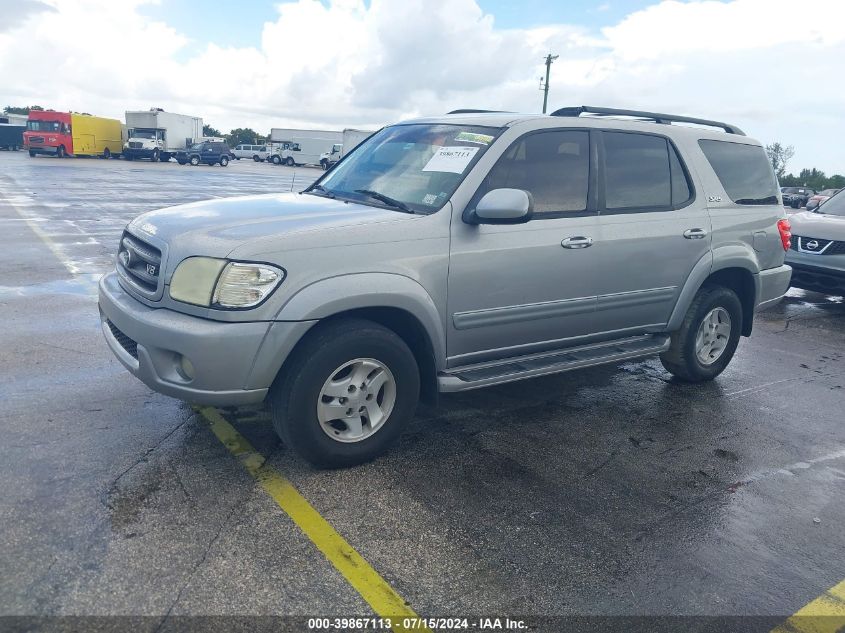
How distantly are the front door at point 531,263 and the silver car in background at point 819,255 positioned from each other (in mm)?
5358

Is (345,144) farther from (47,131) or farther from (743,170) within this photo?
(743,170)

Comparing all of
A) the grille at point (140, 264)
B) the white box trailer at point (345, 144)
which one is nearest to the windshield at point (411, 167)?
the grille at point (140, 264)

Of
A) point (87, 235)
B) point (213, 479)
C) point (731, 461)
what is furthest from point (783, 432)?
point (87, 235)

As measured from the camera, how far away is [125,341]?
12.1 feet

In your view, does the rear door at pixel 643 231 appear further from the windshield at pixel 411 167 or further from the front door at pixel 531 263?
the windshield at pixel 411 167

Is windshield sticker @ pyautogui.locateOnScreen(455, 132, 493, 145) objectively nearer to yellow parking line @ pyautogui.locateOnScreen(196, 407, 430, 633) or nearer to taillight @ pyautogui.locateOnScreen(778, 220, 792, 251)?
yellow parking line @ pyautogui.locateOnScreen(196, 407, 430, 633)

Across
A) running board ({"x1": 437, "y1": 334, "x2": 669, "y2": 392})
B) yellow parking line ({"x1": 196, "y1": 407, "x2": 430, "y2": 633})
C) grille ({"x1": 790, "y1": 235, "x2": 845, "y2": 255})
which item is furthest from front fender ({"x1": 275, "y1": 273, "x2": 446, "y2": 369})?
grille ({"x1": 790, "y1": 235, "x2": 845, "y2": 255})

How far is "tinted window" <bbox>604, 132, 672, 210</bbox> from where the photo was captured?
459cm

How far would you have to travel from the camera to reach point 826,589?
2926 millimetres

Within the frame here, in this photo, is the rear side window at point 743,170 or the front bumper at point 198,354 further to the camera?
the rear side window at point 743,170

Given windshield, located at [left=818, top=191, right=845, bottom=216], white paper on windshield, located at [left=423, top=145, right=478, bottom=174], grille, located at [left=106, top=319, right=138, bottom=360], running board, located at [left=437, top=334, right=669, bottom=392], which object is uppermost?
white paper on windshield, located at [left=423, top=145, right=478, bottom=174]

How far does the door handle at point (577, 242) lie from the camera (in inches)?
167

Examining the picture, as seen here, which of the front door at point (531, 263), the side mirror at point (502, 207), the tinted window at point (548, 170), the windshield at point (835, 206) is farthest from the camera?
the windshield at point (835, 206)

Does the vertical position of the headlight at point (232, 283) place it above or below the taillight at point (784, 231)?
below
